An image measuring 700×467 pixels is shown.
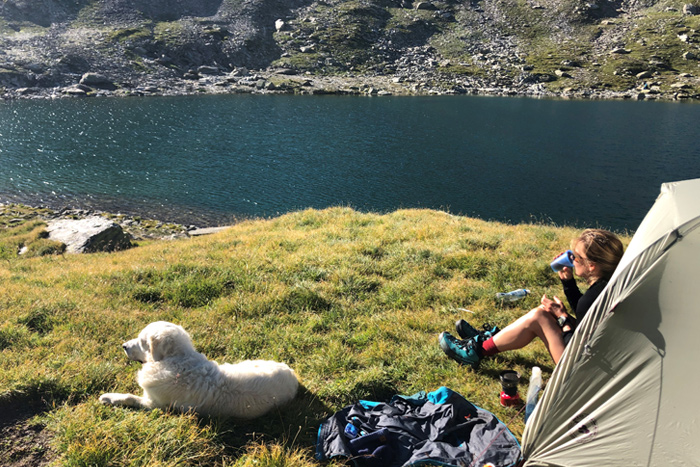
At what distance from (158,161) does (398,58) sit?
11317 centimetres

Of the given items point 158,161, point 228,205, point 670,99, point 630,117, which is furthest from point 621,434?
point 670,99

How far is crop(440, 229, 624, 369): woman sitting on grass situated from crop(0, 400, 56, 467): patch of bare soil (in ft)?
16.8

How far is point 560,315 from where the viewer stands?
539cm

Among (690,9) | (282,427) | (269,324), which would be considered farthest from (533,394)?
(690,9)

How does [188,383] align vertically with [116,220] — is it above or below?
above

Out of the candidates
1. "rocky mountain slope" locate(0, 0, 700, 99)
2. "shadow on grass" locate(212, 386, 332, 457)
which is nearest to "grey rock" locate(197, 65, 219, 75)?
"rocky mountain slope" locate(0, 0, 700, 99)

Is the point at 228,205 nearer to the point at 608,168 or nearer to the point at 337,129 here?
the point at 337,129

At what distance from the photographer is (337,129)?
59.5m

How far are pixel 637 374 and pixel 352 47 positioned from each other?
482 feet

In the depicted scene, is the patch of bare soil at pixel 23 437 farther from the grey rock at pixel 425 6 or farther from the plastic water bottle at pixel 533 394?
the grey rock at pixel 425 6

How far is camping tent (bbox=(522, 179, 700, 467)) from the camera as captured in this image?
3.66m

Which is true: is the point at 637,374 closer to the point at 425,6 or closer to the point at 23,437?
the point at 23,437

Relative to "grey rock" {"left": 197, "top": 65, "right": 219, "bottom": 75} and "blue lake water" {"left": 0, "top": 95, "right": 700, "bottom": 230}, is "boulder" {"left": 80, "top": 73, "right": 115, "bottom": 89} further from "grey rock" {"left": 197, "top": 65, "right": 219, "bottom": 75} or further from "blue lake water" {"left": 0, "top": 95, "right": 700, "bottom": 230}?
"grey rock" {"left": 197, "top": 65, "right": 219, "bottom": 75}

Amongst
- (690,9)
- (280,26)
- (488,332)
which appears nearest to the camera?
(488,332)
